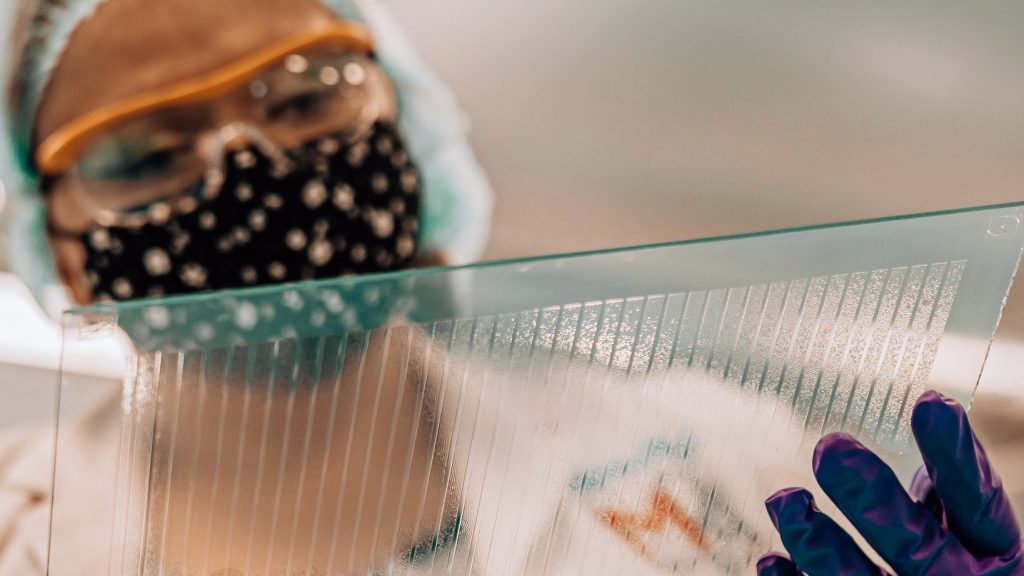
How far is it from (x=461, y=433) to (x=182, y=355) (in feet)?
0.58

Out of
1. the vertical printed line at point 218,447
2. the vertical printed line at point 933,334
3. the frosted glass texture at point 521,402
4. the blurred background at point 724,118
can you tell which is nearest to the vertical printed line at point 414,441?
the frosted glass texture at point 521,402

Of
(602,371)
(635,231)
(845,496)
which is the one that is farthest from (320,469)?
(635,231)

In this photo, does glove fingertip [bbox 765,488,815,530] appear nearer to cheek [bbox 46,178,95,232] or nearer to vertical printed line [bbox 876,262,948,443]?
vertical printed line [bbox 876,262,948,443]

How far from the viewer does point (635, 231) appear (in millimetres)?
1020

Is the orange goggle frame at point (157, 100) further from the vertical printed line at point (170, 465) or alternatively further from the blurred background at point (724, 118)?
the blurred background at point (724, 118)

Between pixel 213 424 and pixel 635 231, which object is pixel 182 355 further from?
pixel 635 231

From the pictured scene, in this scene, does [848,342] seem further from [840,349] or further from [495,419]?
[495,419]

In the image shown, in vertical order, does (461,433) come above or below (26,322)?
above

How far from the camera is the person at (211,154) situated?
608 millimetres

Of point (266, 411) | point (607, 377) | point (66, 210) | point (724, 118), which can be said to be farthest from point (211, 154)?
point (724, 118)

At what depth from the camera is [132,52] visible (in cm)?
61

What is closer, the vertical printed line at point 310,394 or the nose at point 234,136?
the vertical printed line at point 310,394

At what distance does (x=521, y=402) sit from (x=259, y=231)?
0.29 m

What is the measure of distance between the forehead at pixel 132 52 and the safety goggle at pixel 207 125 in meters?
0.01
